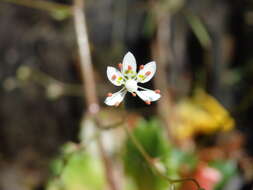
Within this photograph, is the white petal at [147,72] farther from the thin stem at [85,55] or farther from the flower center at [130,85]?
the thin stem at [85,55]

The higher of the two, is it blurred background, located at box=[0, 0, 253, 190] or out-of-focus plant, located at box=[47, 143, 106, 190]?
blurred background, located at box=[0, 0, 253, 190]

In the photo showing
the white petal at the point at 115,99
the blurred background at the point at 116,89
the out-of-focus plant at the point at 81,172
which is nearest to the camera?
the white petal at the point at 115,99

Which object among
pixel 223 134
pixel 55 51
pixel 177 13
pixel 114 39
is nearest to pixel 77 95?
pixel 55 51

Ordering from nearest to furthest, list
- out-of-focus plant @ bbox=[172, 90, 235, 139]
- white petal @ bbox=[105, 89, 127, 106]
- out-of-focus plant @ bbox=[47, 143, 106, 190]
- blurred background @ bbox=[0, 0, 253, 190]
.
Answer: white petal @ bbox=[105, 89, 127, 106] → out-of-focus plant @ bbox=[47, 143, 106, 190] → blurred background @ bbox=[0, 0, 253, 190] → out-of-focus plant @ bbox=[172, 90, 235, 139]

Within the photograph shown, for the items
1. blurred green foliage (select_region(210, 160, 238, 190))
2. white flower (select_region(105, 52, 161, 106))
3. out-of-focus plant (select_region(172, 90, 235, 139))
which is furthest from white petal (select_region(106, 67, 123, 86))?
out-of-focus plant (select_region(172, 90, 235, 139))

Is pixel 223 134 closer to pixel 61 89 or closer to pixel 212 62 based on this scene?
pixel 212 62

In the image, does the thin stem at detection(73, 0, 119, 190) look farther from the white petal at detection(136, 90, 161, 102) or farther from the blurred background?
the white petal at detection(136, 90, 161, 102)

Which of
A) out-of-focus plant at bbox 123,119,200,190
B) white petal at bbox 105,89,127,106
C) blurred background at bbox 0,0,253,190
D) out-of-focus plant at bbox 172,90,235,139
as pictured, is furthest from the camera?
out-of-focus plant at bbox 172,90,235,139

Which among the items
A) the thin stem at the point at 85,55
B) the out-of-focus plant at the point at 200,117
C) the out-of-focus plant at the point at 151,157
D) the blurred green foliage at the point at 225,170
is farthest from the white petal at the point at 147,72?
the out-of-focus plant at the point at 200,117

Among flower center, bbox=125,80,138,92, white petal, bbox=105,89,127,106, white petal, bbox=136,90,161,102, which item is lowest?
white petal, bbox=105,89,127,106
